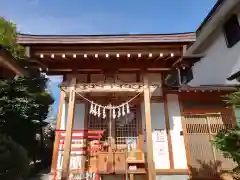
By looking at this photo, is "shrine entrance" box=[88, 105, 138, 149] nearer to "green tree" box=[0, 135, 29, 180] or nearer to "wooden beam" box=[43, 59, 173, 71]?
"wooden beam" box=[43, 59, 173, 71]

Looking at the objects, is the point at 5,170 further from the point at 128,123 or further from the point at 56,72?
the point at 128,123

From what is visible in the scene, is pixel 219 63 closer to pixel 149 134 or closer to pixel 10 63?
pixel 149 134

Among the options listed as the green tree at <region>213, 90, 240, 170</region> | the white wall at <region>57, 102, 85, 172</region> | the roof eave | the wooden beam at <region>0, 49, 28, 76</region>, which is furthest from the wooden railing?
the roof eave

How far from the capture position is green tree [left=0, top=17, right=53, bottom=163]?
482 inches

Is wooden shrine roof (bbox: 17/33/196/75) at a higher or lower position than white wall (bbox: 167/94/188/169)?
higher

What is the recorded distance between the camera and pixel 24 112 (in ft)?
43.2

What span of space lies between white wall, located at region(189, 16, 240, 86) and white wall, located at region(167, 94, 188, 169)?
299cm

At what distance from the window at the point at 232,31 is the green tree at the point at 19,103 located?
11.1m

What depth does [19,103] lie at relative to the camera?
41.7 ft

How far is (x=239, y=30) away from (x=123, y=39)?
5.13m

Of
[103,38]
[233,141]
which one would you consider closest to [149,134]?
[233,141]

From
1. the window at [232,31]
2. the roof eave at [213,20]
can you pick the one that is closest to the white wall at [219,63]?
the window at [232,31]

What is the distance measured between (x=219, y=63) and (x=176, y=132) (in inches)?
178

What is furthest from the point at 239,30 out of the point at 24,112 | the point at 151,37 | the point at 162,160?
the point at 24,112
